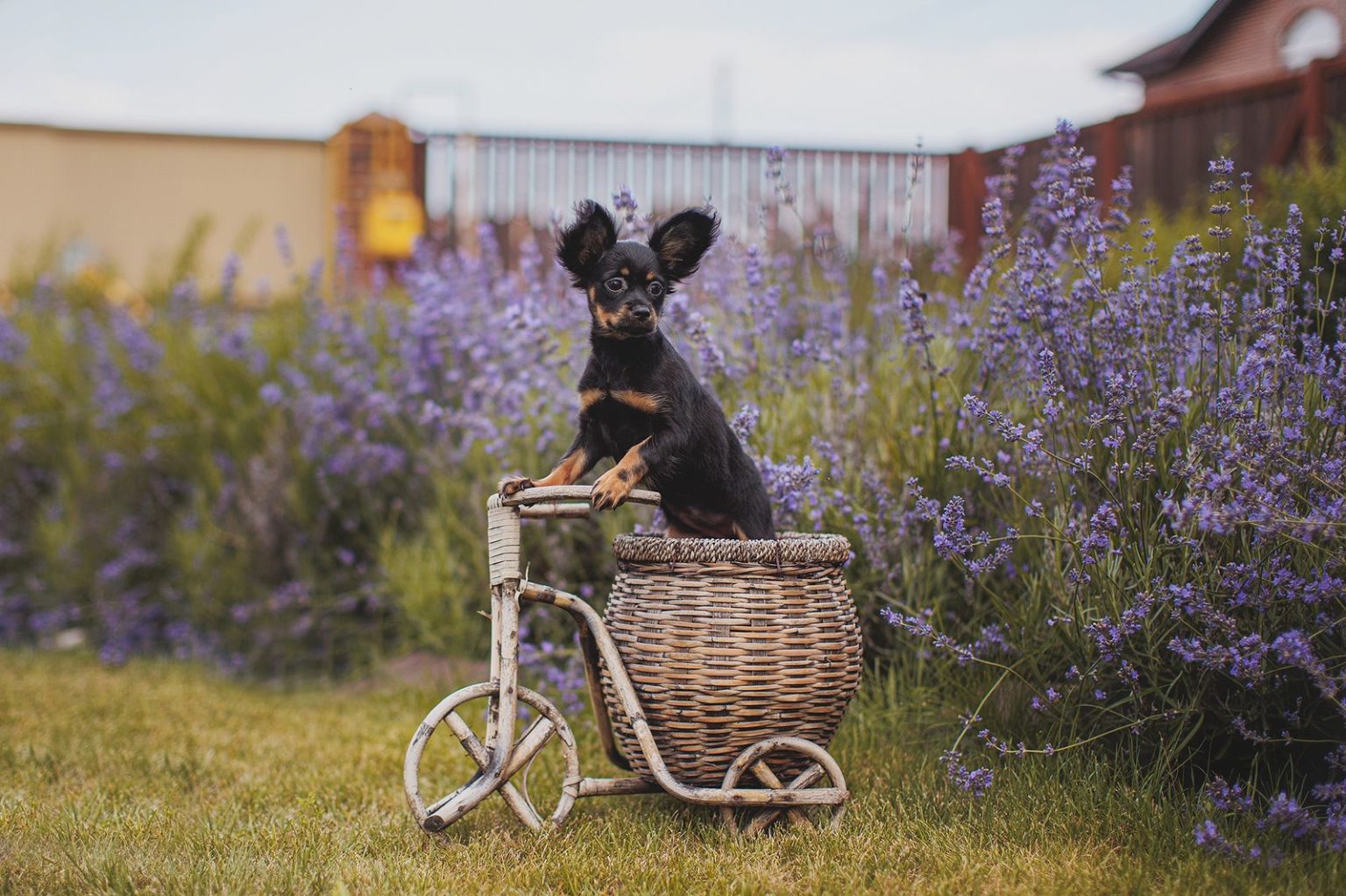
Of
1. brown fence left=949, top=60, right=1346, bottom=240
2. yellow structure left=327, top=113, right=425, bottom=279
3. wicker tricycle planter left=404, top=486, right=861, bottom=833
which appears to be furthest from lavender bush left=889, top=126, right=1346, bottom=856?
yellow structure left=327, top=113, right=425, bottom=279

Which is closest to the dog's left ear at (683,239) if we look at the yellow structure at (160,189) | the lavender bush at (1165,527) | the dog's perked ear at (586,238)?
the dog's perked ear at (586,238)

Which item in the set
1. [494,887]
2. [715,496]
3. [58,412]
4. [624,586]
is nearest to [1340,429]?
[715,496]

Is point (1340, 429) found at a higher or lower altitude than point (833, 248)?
lower

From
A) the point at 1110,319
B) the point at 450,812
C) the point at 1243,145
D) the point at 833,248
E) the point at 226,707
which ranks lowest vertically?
the point at 226,707

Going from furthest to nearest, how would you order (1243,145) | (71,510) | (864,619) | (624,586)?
(1243,145) < (71,510) < (864,619) < (624,586)

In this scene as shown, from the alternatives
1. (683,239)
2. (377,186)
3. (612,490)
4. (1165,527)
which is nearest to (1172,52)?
(377,186)

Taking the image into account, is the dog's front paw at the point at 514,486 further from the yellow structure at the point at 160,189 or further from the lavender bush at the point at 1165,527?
the yellow structure at the point at 160,189

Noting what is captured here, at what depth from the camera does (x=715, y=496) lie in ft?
9.08

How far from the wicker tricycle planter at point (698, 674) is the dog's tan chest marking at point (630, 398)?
218mm

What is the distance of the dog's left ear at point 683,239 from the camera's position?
2.70 metres

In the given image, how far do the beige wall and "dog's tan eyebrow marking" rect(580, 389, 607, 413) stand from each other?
48.4 ft

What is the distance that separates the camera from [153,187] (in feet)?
54.9

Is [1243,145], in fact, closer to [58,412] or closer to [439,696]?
[439,696]

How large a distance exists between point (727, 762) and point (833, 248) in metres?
2.32
